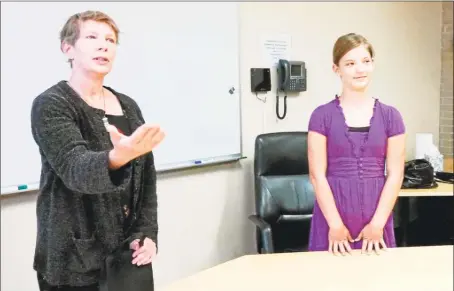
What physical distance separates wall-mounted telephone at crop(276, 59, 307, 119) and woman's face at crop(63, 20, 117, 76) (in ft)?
5.69

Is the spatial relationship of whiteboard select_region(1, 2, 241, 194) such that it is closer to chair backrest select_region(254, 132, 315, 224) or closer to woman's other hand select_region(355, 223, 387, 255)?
chair backrest select_region(254, 132, 315, 224)

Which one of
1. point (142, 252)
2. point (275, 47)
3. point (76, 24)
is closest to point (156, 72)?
point (275, 47)

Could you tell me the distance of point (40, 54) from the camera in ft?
6.59

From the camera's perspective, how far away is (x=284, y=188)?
276cm

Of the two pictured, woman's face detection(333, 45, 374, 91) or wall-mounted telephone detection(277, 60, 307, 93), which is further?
wall-mounted telephone detection(277, 60, 307, 93)

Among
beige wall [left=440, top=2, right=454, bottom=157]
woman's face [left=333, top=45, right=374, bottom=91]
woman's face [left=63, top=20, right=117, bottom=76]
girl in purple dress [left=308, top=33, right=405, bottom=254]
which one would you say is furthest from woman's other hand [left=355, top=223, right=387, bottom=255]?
beige wall [left=440, top=2, right=454, bottom=157]

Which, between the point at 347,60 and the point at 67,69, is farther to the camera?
the point at 67,69

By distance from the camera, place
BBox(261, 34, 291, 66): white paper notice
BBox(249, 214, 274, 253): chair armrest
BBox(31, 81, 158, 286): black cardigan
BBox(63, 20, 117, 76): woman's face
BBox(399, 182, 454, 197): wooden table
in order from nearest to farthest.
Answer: BBox(31, 81, 158, 286): black cardigan, BBox(63, 20, 117, 76): woman's face, BBox(249, 214, 274, 253): chair armrest, BBox(399, 182, 454, 197): wooden table, BBox(261, 34, 291, 66): white paper notice

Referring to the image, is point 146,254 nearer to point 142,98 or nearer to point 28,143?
point 28,143

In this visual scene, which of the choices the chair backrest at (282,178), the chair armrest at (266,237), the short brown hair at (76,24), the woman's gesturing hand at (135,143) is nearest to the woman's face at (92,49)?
the short brown hair at (76,24)

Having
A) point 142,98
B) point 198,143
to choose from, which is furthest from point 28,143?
point 198,143

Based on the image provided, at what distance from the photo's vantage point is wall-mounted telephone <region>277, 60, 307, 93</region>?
300 cm

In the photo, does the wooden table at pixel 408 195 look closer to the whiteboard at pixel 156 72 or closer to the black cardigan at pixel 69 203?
the whiteboard at pixel 156 72

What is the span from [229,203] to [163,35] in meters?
1.03
